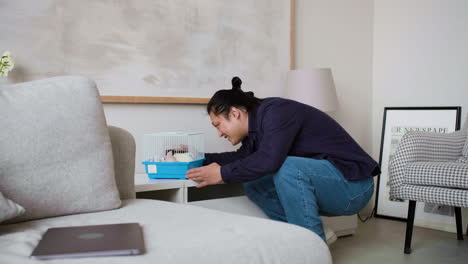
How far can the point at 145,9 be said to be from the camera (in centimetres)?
235

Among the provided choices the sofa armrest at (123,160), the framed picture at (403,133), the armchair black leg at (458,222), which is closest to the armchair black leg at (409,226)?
the armchair black leg at (458,222)

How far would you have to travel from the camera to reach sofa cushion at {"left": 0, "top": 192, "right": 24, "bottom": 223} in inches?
39.2

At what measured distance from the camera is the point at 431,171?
7.20 feet

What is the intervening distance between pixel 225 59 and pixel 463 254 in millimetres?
1635

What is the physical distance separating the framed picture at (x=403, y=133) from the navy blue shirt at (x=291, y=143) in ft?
3.96

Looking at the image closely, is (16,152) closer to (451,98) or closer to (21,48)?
(21,48)

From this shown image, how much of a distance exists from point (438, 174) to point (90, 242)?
1779 mm

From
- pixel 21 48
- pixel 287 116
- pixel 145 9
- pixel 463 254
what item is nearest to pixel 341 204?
pixel 287 116

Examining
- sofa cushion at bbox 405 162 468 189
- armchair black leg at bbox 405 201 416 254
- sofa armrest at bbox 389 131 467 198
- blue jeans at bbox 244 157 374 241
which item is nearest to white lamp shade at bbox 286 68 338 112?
sofa armrest at bbox 389 131 467 198

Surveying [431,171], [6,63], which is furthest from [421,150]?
[6,63]

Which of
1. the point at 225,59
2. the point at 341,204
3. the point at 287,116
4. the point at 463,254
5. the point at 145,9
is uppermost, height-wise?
the point at 145,9

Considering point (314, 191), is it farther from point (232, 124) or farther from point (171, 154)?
point (171, 154)

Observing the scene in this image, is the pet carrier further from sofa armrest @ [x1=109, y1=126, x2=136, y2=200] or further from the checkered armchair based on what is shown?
the checkered armchair

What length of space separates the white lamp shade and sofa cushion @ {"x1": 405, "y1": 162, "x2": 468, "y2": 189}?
2.03ft
